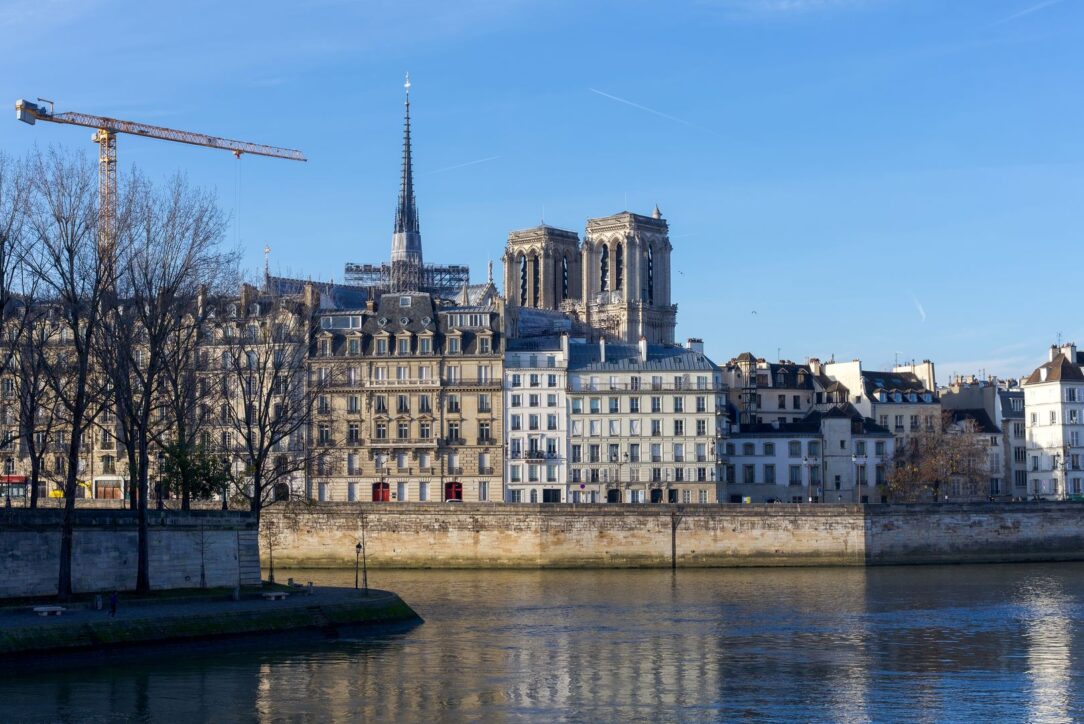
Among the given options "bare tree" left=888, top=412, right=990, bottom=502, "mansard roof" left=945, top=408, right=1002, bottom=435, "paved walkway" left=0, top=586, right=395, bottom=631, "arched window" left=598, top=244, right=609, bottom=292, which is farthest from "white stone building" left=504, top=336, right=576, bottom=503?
"arched window" left=598, top=244, right=609, bottom=292

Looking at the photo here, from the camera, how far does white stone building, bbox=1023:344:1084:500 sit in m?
122

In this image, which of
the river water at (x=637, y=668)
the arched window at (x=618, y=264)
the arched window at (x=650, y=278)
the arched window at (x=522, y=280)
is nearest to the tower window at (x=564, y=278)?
the arched window at (x=522, y=280)

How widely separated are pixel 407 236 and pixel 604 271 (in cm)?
2352

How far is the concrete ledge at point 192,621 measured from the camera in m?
48.0

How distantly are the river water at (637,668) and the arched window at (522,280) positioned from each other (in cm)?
11415

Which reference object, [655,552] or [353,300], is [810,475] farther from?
[353,300]

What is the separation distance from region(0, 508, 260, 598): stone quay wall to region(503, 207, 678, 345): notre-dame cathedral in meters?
105

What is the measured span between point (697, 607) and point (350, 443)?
1689 inches

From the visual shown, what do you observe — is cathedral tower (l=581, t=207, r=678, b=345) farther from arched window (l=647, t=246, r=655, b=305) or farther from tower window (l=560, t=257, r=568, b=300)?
tower window (l=560, t=257, r=568, b=300)

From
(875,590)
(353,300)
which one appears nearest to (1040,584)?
(875,590)

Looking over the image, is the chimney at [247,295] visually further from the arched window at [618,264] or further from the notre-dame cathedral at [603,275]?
the arched window at [618,264]

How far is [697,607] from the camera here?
6888 centimetres

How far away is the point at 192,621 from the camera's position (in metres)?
52.5

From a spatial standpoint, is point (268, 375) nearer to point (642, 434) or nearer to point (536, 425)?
point (536, 425)
